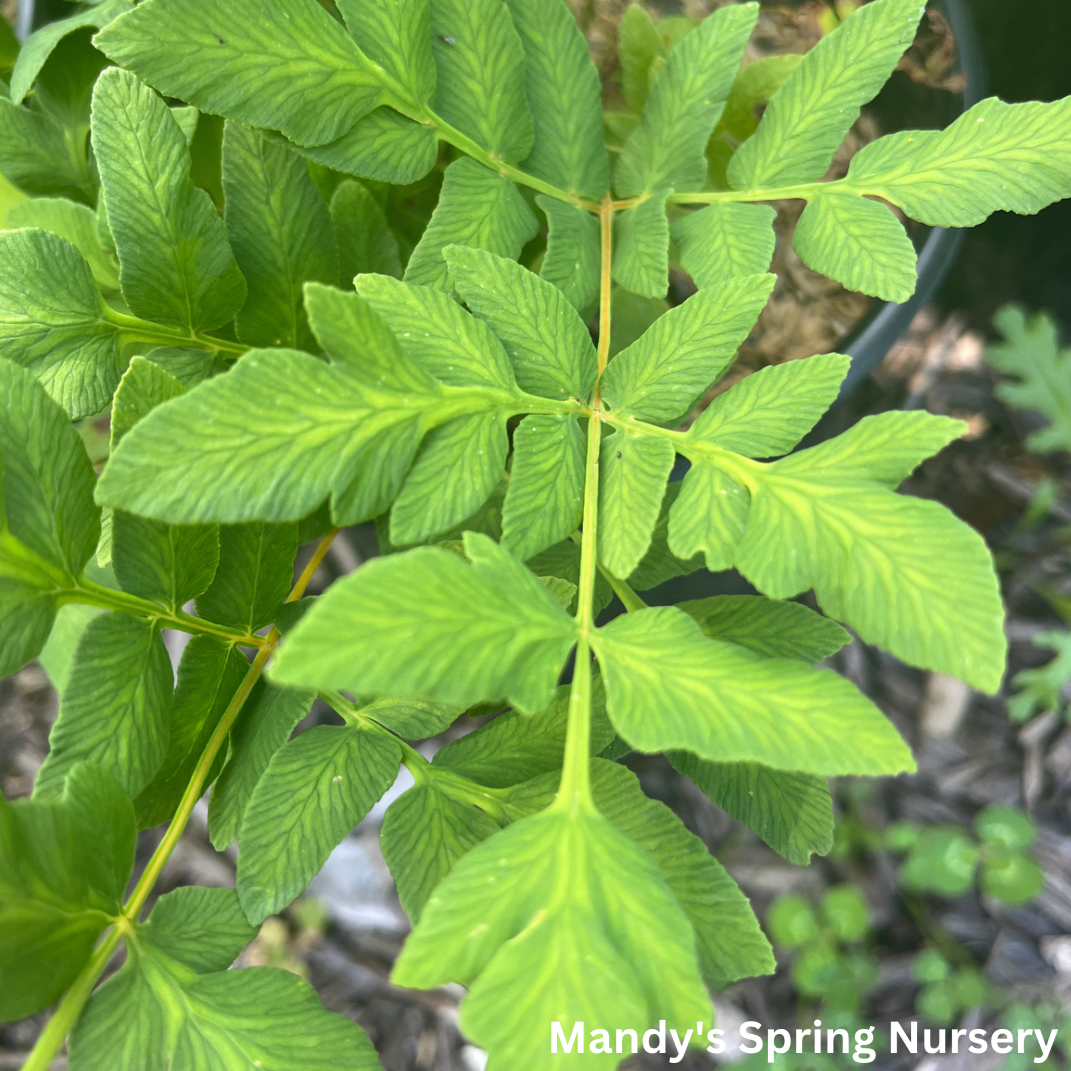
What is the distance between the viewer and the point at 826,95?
585 millimetres

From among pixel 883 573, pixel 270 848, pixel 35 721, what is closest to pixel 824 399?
pixel 883 573

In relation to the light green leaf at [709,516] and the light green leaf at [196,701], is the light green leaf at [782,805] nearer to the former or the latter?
the light green leaf at [709,516]

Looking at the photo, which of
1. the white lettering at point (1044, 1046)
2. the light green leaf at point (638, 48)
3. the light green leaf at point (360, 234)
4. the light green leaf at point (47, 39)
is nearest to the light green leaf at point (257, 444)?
the light green leaf at point (360, 234)

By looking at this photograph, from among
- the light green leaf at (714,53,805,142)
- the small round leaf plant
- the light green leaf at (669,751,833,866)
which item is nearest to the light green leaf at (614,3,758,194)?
the small round leaf plant

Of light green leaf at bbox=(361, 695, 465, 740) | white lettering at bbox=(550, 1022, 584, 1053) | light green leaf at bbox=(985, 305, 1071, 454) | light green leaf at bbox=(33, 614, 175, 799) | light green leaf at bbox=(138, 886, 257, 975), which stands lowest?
light green leaf at bbox=(985, 305, 1071, 454)

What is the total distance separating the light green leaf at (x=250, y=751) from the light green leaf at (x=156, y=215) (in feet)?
0.84

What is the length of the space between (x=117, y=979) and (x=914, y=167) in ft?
2.26

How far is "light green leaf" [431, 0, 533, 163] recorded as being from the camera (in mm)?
560

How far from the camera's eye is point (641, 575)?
0.63m

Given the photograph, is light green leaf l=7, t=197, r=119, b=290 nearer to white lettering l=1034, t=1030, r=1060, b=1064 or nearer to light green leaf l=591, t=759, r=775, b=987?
light green leaf l=591, t=759, r=775, b=987

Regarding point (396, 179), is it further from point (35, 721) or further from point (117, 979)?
point (35, 721)

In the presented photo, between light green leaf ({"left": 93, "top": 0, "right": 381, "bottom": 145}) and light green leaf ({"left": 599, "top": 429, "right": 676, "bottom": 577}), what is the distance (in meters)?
0.26

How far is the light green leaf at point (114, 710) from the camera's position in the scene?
486mm

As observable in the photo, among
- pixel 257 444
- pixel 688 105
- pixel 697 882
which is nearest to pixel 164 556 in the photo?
pixel 257 444
